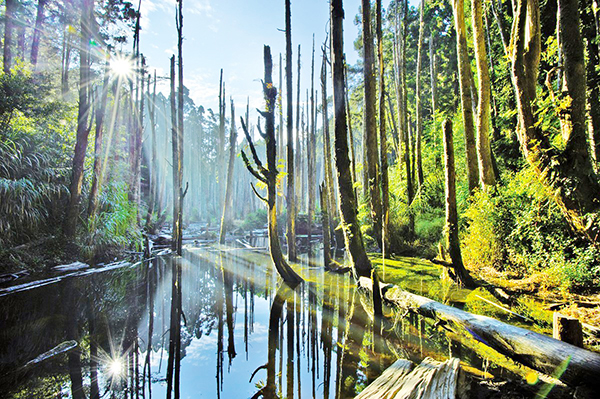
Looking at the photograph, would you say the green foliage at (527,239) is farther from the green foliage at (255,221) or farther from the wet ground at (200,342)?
the green foliage at (255,221)

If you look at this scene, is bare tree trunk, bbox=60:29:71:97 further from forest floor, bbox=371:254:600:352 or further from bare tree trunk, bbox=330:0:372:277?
forest floor, bbox=371:254:600:352

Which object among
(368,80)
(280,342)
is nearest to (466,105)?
(368,80)

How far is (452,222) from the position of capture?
5.92m

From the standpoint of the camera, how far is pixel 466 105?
26.6 ft

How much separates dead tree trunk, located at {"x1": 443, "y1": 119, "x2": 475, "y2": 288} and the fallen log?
1.99 meters

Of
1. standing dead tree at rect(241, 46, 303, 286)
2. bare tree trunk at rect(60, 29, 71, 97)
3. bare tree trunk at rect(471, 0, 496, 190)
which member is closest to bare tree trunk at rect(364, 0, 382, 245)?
bare tree trunk at rect(471, 0, 496, 190)

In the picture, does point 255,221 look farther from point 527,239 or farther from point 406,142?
point 527,239

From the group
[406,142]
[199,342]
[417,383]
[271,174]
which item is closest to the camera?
[417,383]

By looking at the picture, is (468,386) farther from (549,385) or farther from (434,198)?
(434,198)

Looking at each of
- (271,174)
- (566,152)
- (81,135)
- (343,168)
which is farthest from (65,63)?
(566,152)

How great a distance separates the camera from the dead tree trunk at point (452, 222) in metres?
5.86

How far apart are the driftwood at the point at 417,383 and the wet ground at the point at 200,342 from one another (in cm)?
55

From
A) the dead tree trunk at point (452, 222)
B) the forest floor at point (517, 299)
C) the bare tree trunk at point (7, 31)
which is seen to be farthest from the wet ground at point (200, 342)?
the bare tree trunk at point (7, 31)

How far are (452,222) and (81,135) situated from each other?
11.3 metres
